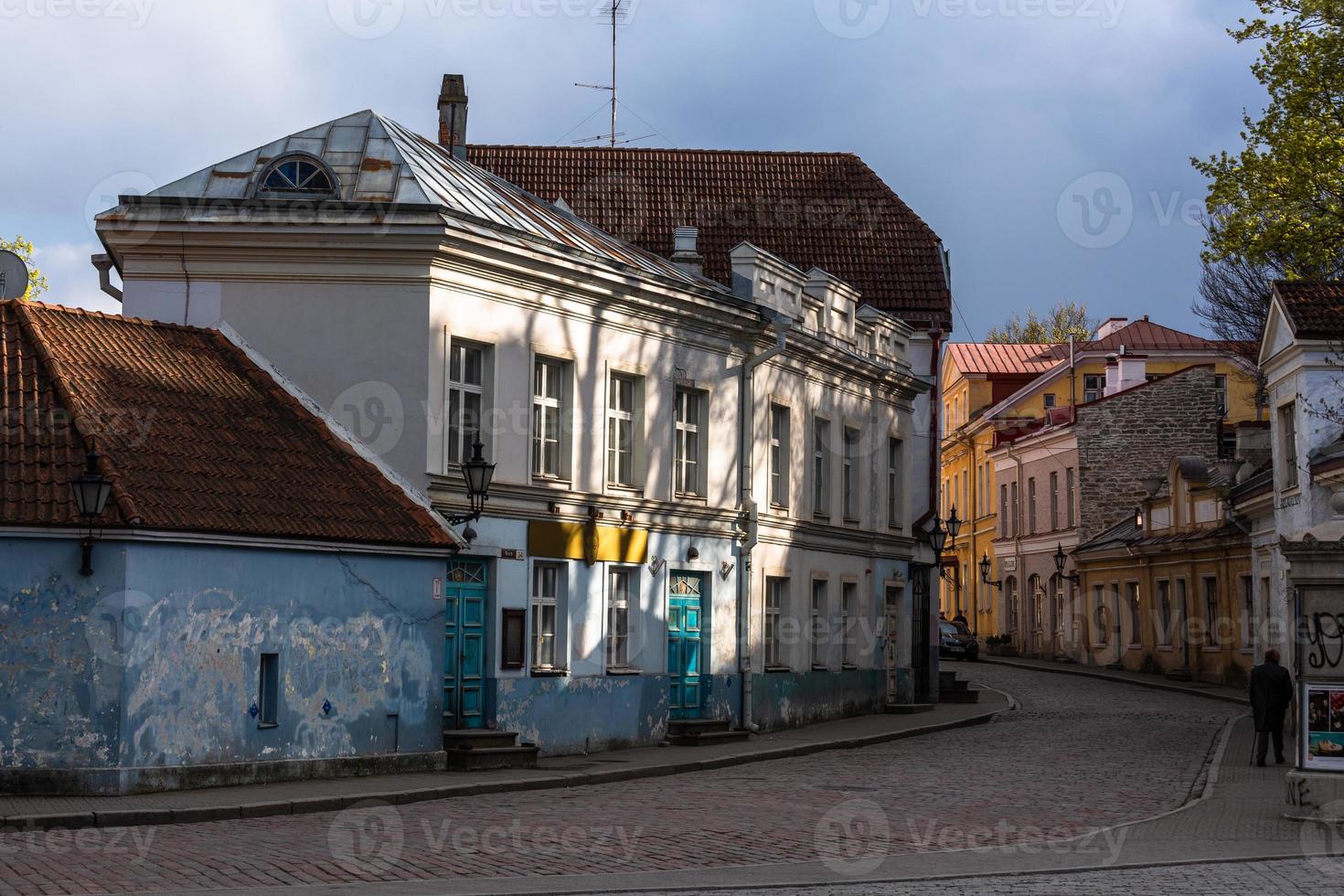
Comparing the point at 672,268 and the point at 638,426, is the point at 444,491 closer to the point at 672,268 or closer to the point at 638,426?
the point at 638,426

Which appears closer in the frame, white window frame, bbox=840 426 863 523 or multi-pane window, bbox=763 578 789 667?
multi-pane window, bbox=763 578 789 667

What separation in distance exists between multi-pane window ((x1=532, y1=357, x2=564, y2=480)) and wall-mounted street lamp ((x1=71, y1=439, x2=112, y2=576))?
7.47 meters

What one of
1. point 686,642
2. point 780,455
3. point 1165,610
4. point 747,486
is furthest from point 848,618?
point 1165,610

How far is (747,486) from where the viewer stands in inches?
1114

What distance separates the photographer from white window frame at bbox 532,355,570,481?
23.7 m

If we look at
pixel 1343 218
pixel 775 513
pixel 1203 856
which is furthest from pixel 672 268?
pixel 1203 856

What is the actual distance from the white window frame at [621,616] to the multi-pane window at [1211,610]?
73.3 feet

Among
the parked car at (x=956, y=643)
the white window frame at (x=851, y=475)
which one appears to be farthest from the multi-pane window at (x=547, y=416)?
the parked car at (x=956, y=643)

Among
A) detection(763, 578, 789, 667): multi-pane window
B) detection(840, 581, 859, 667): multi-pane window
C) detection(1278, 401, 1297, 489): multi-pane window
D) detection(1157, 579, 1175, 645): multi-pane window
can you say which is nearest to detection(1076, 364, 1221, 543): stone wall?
detection(1157, 579, 1175, 645): multi-pane window

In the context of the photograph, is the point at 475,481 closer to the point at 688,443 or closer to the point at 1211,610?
the point at 688,443

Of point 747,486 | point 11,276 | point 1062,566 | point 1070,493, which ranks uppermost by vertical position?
point 1070,493

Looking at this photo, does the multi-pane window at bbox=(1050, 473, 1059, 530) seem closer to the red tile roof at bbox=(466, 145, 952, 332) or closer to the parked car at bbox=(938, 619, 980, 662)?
the parked car at bbox=(938, 619, 980, 662)

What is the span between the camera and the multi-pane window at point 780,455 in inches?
1185

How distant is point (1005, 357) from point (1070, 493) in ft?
61.2
